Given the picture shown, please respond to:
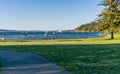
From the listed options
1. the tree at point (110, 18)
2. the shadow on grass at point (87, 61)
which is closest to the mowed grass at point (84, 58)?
the shadow on grass at point (87, 61)

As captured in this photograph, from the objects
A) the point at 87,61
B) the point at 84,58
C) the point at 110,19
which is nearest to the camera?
the point at 87,61

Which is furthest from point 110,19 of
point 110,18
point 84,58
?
point 84,58

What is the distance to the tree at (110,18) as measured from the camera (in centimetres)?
5119

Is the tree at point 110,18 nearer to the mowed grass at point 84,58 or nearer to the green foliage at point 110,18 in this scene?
the green foliage at point 110,18

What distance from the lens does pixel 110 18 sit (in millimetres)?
51375

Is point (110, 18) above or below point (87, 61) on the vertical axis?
above

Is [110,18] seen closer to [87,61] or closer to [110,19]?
[110,19]

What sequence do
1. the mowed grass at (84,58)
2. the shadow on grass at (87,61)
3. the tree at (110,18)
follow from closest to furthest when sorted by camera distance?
the shadow on grass at (87,61)
the mowed grass at (84,58)
the tree at (110,18)

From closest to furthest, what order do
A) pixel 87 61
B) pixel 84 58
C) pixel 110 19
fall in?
pixel 87 61 → pixel 84 58 → pixel 110 19

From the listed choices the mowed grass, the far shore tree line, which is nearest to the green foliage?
the far shore tree line

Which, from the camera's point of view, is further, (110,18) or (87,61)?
(110,18)

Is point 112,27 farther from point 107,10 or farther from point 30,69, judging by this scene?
point 30,69

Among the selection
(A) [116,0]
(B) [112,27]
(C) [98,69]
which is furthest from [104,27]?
(C) [98,69]

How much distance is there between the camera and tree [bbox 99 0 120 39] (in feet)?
168
